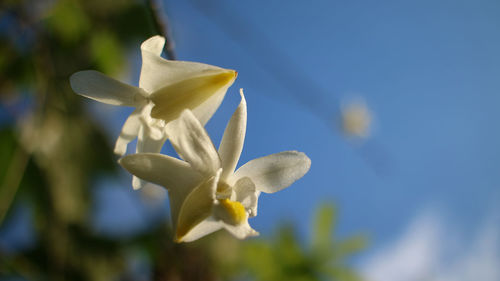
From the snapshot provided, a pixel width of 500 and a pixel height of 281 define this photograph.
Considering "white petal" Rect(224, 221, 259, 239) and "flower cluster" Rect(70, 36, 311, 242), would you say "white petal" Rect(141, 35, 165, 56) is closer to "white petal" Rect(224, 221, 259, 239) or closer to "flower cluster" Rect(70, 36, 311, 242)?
Answer: "flower cluster" Rect(70, 36, 311, 242)

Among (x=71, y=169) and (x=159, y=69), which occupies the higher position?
(x=159, y=69)

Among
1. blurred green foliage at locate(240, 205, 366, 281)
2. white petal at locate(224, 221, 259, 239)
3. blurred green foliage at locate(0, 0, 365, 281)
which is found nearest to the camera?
white petal at locate(224, 221, 259, 239)

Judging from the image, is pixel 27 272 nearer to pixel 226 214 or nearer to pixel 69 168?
pixel 69 168

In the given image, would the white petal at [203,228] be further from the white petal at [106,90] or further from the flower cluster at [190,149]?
the white petal at [106,90]

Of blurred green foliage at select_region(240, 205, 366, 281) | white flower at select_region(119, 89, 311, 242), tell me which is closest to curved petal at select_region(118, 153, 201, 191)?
white flower at select_region(119, 89, 311, 242)

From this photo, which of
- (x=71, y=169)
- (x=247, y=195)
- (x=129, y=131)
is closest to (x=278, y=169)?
(x=247, y=195)

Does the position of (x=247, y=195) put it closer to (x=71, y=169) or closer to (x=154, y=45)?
(x=154, y=45)
